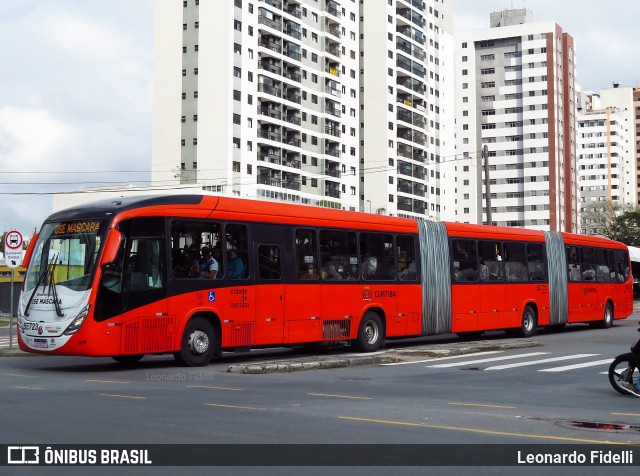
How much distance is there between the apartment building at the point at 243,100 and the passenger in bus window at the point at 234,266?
62.0 metres

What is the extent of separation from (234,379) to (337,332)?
Result: 6457mm

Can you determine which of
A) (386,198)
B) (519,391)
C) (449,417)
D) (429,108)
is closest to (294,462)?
(449,417)

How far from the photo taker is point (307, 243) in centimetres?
2155

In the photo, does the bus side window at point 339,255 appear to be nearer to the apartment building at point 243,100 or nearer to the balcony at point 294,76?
the apartment building at point 243,100

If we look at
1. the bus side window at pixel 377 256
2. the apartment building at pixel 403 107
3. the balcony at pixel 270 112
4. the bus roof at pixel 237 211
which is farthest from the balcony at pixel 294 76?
the bus side window at pixel 377 256

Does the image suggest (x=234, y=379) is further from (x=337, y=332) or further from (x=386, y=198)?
(x=386, y=198)

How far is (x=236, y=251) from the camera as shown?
19.6m

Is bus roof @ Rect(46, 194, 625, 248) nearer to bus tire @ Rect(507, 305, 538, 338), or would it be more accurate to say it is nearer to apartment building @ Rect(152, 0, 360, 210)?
bus tire @ Rect(507, 305, 538, 338)

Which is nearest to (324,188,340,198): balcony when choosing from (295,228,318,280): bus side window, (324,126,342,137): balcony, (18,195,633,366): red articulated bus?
(324,126,342,137): balcony

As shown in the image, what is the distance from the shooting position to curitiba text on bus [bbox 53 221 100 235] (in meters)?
17.5

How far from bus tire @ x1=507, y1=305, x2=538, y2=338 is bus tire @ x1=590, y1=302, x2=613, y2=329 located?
245 inches

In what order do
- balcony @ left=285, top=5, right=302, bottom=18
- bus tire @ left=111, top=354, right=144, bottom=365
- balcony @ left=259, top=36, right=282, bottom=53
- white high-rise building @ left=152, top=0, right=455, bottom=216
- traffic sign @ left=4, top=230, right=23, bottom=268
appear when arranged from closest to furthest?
bus tire @ left=111, top=354, right=144, bottom=365 → traffic sign @ left=4, top=230, right=23, bottom=268 → white high-rise building @ left=152, top=0, right=455, bottom=216 → balcony @ left=259, top=36, right=282, bottom=53 → balcony @ left=285, top=5, right=302, bottom=18

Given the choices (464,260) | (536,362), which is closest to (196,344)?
(536,362)

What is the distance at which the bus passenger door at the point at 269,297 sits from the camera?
20.0 metres
